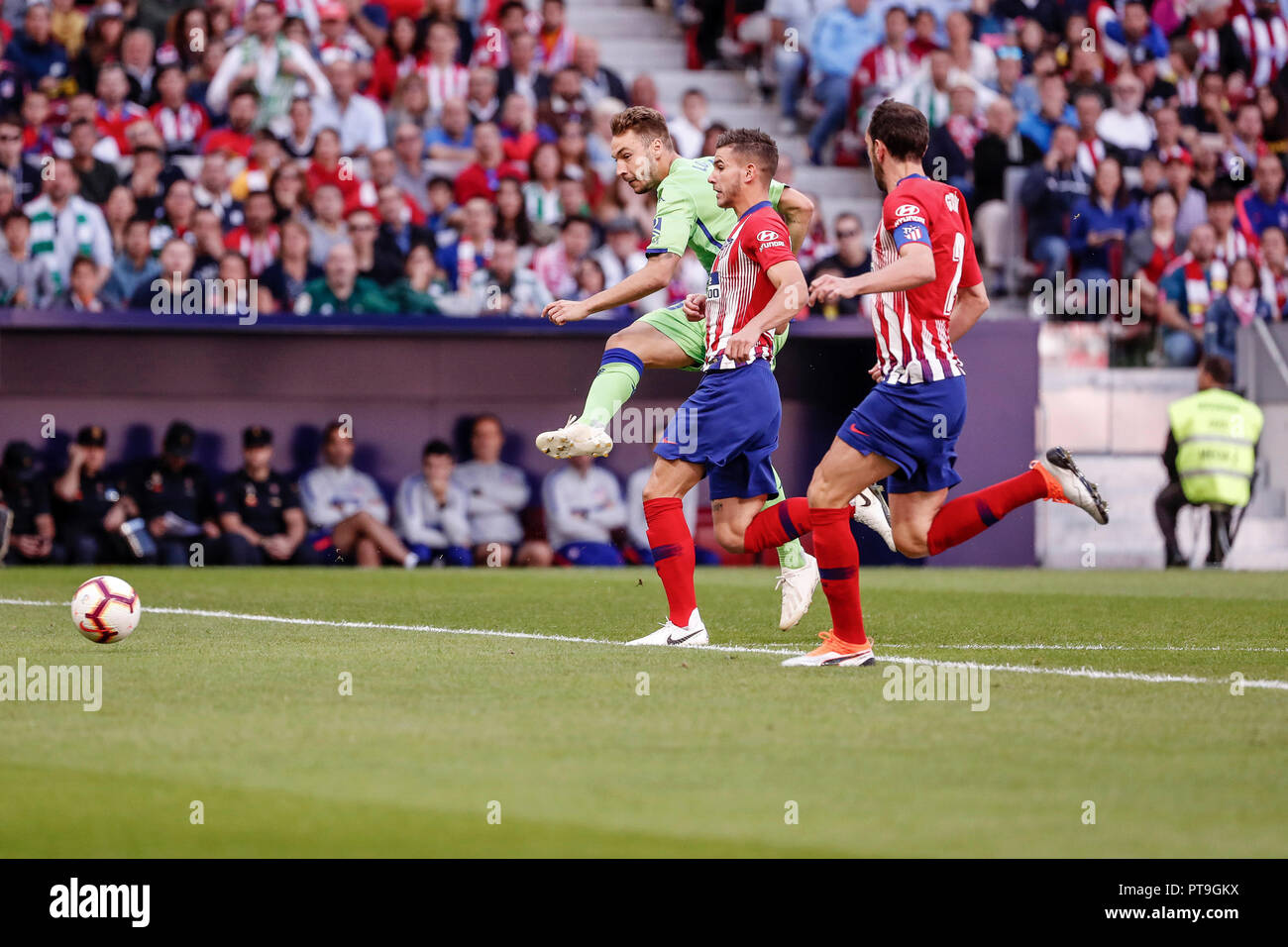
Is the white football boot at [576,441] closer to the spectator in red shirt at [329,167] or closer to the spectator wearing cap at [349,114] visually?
the spectator in red shirt at [329,167]

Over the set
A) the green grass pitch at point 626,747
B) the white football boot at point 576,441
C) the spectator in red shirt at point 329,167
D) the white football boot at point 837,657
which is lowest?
the green grass pitch at point 626,747

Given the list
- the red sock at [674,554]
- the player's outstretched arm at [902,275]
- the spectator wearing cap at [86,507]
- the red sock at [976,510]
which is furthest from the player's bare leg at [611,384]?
the spectator wearing cap at [86,507]

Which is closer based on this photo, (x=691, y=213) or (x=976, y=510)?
(x=976, y=510)

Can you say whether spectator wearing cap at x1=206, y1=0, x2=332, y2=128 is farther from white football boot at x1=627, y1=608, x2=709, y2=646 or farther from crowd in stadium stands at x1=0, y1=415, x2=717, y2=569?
white football boot at x1=627, y1=608, x2=709, y2=646

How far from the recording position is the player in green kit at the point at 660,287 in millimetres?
A: 8414

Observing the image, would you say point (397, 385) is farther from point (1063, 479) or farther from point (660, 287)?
point (1063, 479)

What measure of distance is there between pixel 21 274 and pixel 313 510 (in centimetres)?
299

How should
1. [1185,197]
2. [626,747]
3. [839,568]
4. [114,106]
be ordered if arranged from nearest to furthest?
[626,747], [839,568], [114,106], [1185,197]

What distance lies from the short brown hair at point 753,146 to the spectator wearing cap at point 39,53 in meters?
11.6

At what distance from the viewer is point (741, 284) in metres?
8.34

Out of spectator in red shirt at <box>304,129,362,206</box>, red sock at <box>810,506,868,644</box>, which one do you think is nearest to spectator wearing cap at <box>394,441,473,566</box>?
spectator in red shirt at <box>304,129,362,206</box>

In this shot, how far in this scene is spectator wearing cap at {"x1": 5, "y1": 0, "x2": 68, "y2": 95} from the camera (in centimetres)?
1808

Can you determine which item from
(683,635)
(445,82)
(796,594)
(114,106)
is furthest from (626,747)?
(445,82)
